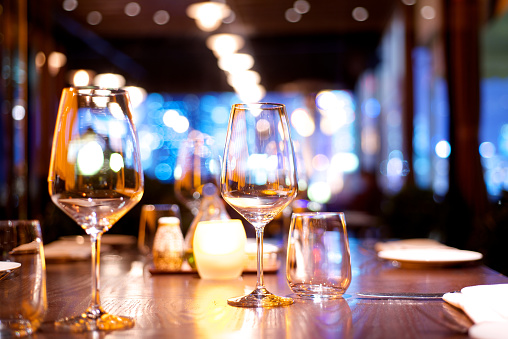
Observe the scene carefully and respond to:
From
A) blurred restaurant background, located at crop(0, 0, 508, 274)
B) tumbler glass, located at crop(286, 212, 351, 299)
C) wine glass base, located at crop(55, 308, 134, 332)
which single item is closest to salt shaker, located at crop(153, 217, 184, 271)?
tumbler glass, located at crop(286, 212, 351, 299)

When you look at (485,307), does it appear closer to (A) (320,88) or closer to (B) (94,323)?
(B) (94,323)

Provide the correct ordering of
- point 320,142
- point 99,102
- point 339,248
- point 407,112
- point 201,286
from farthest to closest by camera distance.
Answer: point 320,142 → point 407,112 → point 201,286 → point 339,248 → point 99,102

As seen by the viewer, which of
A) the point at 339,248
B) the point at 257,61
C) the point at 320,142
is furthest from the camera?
the point at 320,142

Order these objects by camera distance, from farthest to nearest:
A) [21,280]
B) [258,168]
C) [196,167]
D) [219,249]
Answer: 1. [196,167]
2. [219,249]
3. [258,168]
4. [21,280]

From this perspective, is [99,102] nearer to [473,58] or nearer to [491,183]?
[473,58]

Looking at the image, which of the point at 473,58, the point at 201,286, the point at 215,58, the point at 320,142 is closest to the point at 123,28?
the point at 215,58

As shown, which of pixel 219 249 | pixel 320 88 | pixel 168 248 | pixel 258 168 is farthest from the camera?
pixel 320 88

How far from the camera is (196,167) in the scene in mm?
1547

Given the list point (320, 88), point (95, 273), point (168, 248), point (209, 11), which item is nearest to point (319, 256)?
point (95, 273)

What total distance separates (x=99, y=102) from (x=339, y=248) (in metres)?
0.42

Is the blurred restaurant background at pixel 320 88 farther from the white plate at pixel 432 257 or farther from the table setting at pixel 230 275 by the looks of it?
the table setting at pixel 230 275

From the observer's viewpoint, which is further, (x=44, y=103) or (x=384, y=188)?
(x=384, y=188)

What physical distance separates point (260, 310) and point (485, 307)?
0.95ft

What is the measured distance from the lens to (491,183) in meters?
5.38
